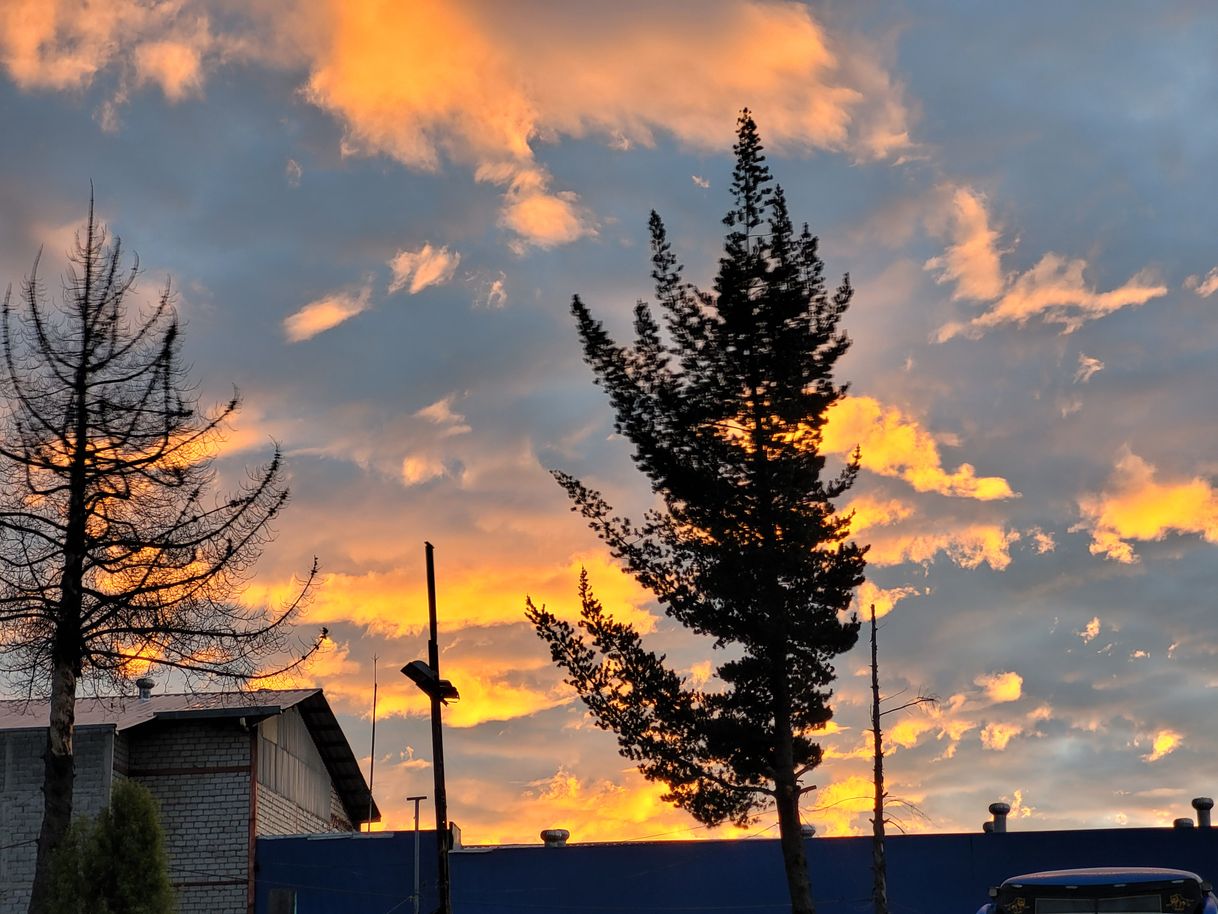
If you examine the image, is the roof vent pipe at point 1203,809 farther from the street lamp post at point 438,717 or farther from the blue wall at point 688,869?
the street lamp post at point 438,717

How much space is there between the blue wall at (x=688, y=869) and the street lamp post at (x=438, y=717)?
13412mm

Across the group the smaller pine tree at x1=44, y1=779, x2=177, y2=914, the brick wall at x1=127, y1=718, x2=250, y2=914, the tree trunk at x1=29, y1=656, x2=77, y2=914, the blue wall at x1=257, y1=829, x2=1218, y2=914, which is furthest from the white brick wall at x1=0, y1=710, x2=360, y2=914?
the tree trunk at x1=29, y1=656, x2=77, y2=914

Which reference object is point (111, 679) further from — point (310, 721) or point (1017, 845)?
point (1017, 845)

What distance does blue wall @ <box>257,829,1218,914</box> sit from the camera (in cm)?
3859

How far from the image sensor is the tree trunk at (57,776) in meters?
27.1

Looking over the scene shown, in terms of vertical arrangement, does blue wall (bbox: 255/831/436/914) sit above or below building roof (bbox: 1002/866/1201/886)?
above

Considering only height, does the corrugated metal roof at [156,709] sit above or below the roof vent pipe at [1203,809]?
above

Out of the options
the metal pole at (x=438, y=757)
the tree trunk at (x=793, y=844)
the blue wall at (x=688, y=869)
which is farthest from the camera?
the blue wall at (x=688, y=869)

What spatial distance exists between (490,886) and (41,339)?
2002 cm

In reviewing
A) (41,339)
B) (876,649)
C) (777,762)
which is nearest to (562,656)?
(777,762)

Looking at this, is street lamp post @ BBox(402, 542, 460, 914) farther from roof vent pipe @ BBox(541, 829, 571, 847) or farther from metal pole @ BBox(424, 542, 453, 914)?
roof vent pipe @ BBox(541, 829, 571, 847)

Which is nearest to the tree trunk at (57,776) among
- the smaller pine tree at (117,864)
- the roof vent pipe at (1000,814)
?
the smaller pine tree at (117,864)

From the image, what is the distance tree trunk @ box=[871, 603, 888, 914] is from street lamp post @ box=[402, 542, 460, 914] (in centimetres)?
1441

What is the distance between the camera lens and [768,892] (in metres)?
39.3
